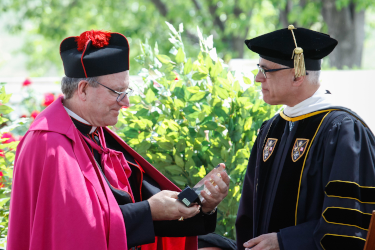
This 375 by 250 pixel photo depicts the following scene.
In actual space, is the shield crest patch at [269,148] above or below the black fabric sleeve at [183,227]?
above

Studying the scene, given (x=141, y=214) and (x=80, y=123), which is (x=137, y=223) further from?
(x=80, y=123)

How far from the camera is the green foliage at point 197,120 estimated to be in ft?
10.6

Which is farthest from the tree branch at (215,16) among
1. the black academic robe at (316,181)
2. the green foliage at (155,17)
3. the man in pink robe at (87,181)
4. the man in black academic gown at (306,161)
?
the man in pink robe at (87,181)

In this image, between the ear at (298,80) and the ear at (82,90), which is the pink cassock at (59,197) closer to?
the ear at (82,90)

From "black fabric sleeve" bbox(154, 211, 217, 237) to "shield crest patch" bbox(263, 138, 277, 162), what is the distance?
0.55 meters

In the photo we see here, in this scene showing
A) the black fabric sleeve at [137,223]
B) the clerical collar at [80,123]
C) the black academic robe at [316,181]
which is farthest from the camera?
the clerical collar at [80,123]

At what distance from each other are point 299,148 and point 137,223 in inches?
41.7

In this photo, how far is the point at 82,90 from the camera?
2.24 m

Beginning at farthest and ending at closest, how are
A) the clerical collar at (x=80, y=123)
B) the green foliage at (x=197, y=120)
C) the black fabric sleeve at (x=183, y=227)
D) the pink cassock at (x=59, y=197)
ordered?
the green foliage at (x=197, y=120) < the black fabric sleeve at (x=183, y=227) < the clerical collar at (x=80, y=123) < the pink cassock at (x=59, y=197)

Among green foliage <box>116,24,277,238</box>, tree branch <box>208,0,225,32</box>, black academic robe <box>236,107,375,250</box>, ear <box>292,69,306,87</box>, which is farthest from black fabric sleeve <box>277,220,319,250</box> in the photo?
tree branch <box>208,0,225,32</box>

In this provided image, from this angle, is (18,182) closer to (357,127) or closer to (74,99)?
(74,99)

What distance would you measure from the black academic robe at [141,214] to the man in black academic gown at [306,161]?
1.28 ft

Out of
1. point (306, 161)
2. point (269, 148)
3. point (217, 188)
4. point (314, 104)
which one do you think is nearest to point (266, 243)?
point (217, 188)

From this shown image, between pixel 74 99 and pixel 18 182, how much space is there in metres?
0.56
